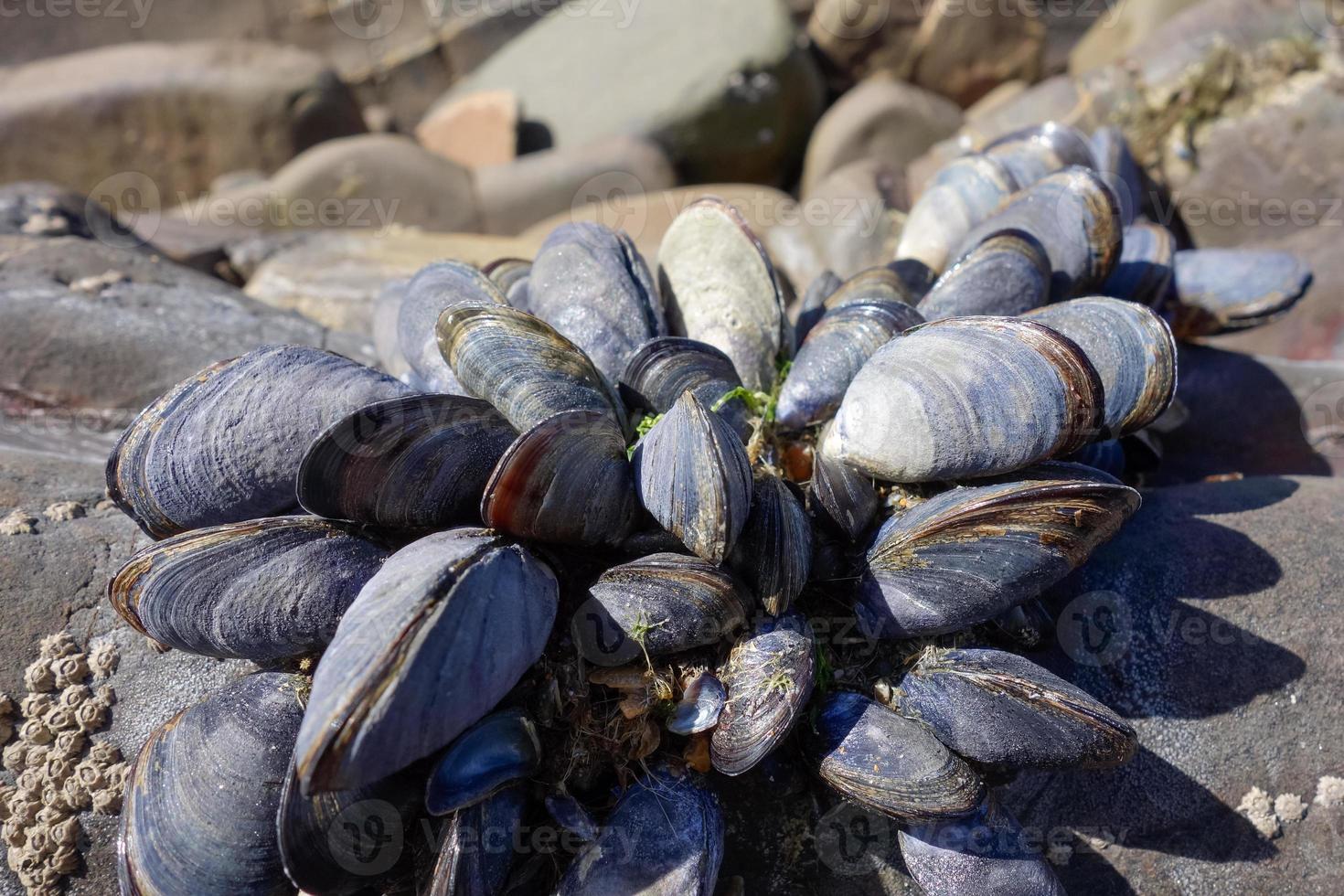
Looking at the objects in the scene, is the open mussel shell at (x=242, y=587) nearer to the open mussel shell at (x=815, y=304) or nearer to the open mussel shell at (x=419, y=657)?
the open mussel shell at (x=419, y=657)

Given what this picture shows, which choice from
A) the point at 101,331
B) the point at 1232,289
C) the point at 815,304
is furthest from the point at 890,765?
the point at 101,331

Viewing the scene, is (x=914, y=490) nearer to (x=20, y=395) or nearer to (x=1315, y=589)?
(x=1315, y=589)

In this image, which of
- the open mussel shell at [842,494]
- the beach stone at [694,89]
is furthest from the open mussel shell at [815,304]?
the beach stone at [694,89]

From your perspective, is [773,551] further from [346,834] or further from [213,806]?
[213,806]

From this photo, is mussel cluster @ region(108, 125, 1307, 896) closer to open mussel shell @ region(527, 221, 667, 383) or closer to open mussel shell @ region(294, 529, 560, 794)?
open mussel shell @ region(294, 529, 560, 794)

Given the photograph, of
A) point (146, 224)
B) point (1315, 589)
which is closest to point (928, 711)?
point (1315, 589)

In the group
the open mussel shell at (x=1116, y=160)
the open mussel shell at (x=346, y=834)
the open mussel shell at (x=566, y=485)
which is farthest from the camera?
the open mussel shell at (x=1116, y=160)
